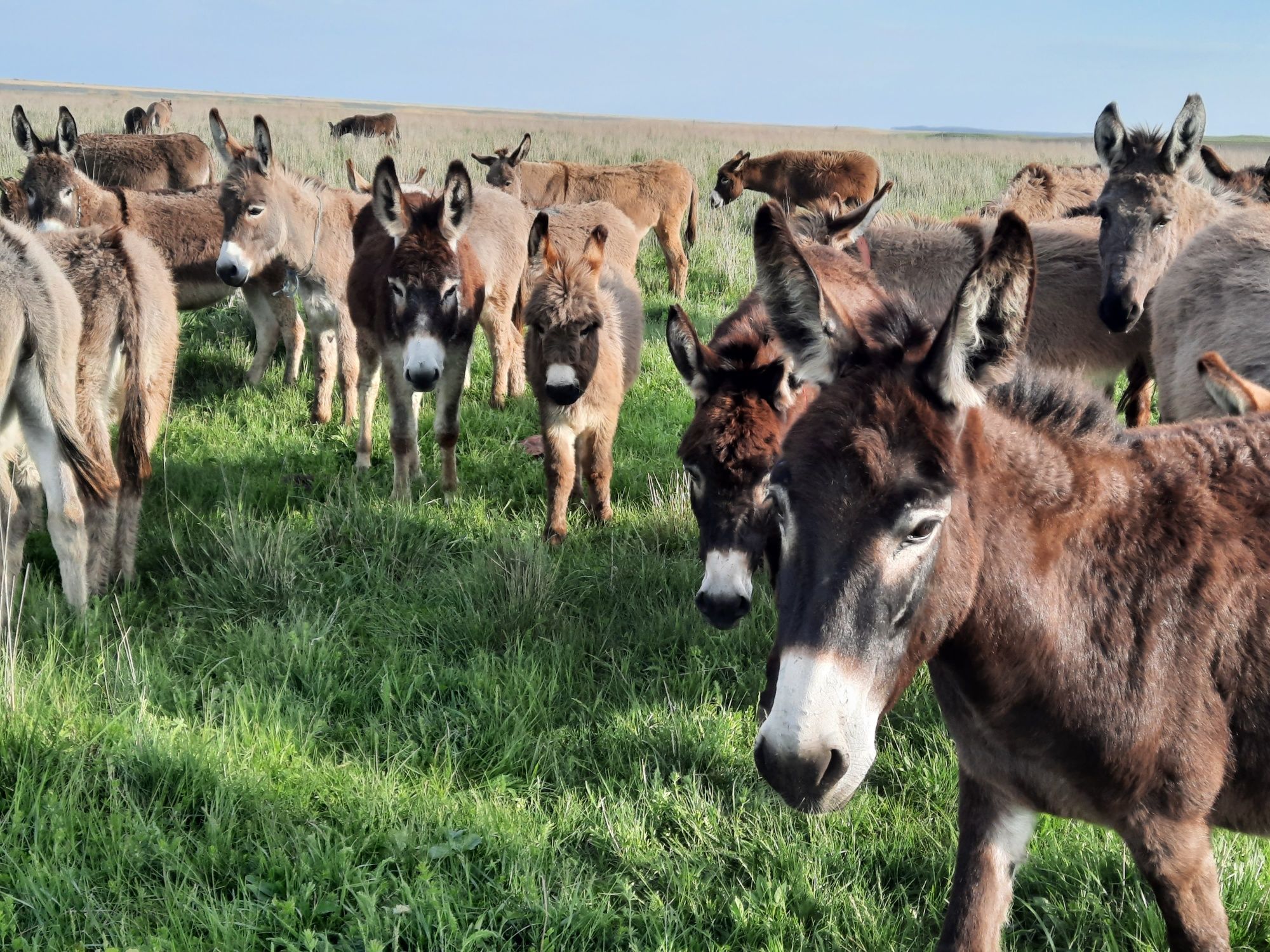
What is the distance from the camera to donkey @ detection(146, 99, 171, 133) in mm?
20203

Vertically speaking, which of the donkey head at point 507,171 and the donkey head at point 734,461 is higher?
the donkey head at point 507,171

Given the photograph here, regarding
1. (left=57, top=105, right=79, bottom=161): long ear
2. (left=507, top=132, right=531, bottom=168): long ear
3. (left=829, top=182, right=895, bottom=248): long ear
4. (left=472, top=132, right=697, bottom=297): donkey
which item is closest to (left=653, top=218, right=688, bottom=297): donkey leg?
(left=472, top=132, right=697, bottom=297): donkey

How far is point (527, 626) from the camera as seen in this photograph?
4219 millimetres

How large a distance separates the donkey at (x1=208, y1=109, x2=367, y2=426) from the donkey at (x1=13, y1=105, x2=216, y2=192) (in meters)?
5.91

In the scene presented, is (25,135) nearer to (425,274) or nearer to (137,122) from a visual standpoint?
(425,274)

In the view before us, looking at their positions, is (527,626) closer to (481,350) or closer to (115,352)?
(115,352)

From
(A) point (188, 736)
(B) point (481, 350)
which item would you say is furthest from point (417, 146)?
(A) point (188, 736)

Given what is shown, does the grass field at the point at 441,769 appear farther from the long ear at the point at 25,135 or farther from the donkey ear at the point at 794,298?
the long ear at the point at 25,135

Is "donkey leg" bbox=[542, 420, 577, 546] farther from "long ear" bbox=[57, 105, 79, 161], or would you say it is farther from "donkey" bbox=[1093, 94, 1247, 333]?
"long ear" bbox=[57, 105, 79, 161]

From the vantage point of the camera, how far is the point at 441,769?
3217 millimetres

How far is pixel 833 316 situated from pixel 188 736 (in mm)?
2515

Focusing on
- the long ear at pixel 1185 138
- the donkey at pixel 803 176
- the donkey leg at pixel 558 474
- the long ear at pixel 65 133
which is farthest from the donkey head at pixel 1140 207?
the donkey at pixel 803 176

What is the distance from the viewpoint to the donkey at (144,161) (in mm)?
12805

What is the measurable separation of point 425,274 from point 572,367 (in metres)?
1.20
